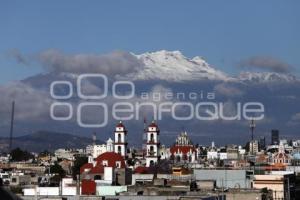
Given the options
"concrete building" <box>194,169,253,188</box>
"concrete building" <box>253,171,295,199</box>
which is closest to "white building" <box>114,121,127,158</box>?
"concrete building" <box>194,169,253,188</box>

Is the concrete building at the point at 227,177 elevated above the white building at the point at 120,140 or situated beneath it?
situated beneath

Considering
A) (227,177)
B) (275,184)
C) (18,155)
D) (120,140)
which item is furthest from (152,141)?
(18,155)

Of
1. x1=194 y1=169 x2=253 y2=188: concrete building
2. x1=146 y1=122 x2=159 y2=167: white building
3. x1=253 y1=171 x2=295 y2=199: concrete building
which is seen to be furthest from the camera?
x1=146 y1=122 x2=159 y2=167: white building

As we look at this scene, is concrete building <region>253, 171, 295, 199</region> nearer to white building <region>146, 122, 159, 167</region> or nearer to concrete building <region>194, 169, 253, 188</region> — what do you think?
concrete building <region>194, 169, 253, 188</region>

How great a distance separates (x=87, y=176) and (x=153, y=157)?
106ft

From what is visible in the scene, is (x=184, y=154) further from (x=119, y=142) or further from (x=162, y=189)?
(x=162, y=189)

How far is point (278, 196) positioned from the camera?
63875 mm

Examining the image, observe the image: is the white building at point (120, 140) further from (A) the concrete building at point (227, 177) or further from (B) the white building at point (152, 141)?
(A) the concrete building at point (227, 177)

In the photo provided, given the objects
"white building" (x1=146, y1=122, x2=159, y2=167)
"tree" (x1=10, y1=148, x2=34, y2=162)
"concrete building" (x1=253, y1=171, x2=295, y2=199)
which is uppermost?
"tree" (x1=10, y1=148, x2=34, y2=162)

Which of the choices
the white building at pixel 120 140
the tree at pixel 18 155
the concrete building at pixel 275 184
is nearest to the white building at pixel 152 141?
the white building at pixel 120 140

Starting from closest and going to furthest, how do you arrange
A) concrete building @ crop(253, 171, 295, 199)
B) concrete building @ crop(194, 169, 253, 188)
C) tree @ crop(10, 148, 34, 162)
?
concrete building @ crop(194, 169, 253, 188) < concrete building @ crop(253, 171, 295, 199) < tree @ crop(10, 148, 34, 162)

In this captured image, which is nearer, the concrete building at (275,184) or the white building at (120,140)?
the concrete building at (275,184)

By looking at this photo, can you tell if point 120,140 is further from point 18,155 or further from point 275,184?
point 18,155

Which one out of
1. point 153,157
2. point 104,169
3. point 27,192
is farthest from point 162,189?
point 153,157
